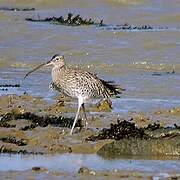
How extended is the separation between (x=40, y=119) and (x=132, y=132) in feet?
5.53

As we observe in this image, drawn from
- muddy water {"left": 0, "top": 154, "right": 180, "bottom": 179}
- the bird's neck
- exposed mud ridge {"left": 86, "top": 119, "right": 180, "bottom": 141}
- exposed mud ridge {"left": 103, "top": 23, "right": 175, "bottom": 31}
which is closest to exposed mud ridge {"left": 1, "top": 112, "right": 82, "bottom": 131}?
the bird's neck

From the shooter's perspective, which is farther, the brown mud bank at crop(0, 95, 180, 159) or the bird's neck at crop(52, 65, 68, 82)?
the bird's neck at crop(52, 65, 68, 82)

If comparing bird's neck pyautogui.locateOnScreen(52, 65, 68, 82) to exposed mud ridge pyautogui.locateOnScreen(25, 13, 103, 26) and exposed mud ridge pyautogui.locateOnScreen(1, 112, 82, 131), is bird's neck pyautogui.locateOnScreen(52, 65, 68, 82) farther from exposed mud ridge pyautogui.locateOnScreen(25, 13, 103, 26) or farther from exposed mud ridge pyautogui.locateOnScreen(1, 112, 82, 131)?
exposed mud ridge pyautogui.locateOnScreen(25, 13, 103, 26)

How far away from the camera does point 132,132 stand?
34.0ft

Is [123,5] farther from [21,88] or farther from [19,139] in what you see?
[19,139]

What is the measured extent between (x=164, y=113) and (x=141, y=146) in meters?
2.72

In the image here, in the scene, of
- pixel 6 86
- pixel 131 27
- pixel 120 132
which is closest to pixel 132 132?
pixel 120 132

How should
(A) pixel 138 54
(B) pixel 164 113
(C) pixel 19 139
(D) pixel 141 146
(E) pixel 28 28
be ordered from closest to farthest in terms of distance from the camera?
(D) pixel 141 146 < (C) pixel 19 139 < (B) pixel 164 113 < (A) pixel 138 54 < (E) pixel 28 28

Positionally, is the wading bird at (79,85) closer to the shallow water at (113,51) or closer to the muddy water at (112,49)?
the muddy water at (112,49)

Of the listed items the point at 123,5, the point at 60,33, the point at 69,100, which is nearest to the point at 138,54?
the point at 60,33

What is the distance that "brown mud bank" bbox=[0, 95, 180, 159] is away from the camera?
9.77m

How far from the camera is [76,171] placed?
873 cm

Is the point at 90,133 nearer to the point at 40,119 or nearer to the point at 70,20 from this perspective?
the point at 40,119

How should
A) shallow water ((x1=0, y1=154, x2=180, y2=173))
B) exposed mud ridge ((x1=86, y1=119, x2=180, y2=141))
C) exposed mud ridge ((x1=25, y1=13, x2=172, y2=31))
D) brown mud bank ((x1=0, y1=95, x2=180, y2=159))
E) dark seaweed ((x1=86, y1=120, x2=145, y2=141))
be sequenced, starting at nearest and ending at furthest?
shallow water ((x1=0, y1=154, x2=180, y2=173)) < brown mud bank ((x1=0, y1=95, x2=180, y2=159)) < exposed mud ridge ((x1=86, y1=119, x2=180, y2=141)) < dark seaweed ((x1=86, y1=120, x2=145, y2=141)) < exposed mud ridge ((x1=25, y1=13, x2=172, y2=31))
